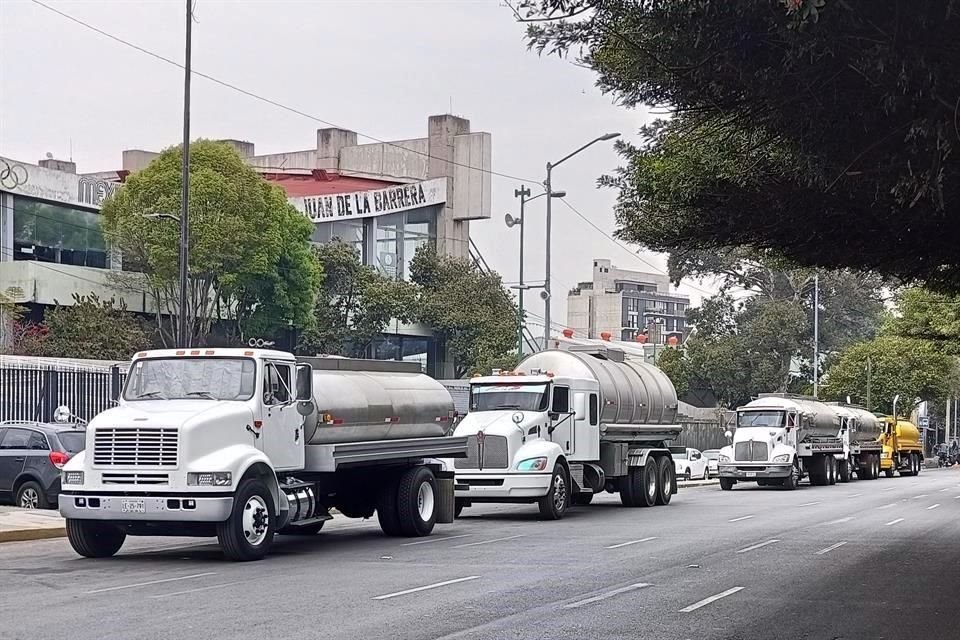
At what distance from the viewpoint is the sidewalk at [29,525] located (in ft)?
67.4

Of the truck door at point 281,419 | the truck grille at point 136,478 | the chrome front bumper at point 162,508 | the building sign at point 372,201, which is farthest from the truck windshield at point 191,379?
the building sign at point 372,201

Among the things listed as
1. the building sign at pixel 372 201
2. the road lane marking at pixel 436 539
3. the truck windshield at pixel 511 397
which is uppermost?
the building sign at pixel 372 201

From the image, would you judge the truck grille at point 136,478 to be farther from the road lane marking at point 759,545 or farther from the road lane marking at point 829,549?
the road lane marking at point 829,549

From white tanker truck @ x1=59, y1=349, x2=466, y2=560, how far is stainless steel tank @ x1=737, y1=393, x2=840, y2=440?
24859 millimetres

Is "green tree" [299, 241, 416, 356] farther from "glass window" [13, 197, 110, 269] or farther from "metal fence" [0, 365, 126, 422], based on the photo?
"metal fence" [0, 365, 126, 422]

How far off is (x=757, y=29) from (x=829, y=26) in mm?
818

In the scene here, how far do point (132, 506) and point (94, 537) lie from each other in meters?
1.34

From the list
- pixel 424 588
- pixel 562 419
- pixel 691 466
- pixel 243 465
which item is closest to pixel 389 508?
pixel 243 465

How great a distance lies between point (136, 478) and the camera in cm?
1706

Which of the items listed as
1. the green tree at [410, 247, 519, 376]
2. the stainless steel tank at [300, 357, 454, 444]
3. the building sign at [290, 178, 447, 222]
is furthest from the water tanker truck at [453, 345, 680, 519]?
the building sign at [290, 178, 447, 222]

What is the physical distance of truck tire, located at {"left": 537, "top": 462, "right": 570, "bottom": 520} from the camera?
26344 mm

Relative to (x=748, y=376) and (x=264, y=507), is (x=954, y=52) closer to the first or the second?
(x=264, y=507)

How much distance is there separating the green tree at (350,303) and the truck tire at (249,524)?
47.6 meters

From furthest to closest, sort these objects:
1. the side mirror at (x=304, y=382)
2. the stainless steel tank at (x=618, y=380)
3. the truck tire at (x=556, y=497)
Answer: the stainless steel tank at (x=618, y=380) → the truck tire at (x=556, y=497) → the side mirror at (x=304, y=382)
